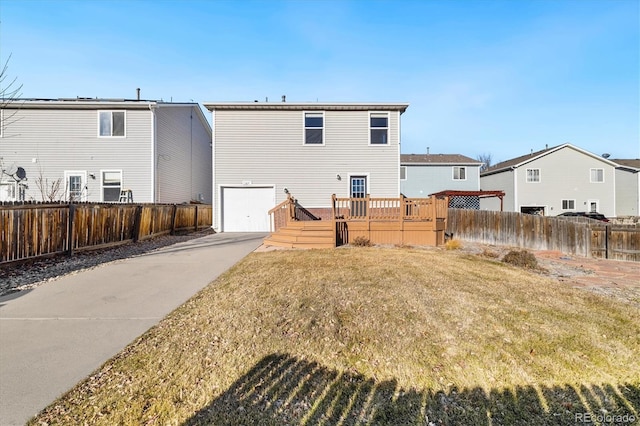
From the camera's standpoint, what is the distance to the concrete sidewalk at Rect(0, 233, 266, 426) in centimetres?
241

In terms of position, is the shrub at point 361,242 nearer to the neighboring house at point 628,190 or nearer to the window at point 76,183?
the window at point 76,183

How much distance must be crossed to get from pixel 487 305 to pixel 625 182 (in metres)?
32.6

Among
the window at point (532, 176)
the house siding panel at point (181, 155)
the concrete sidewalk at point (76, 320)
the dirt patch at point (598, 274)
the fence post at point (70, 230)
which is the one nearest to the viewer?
the concrete sidewalk at point (76, 320)

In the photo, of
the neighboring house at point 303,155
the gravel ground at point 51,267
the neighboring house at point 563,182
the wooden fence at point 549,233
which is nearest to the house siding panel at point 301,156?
the neighboring house at point 303,155

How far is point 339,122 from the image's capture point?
552 inches

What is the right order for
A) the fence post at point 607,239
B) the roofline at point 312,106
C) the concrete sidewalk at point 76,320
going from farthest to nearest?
1. the roofline at point 312,106
2. the fence post at point 607,239
3. the concrete sidewalk at point 76,320

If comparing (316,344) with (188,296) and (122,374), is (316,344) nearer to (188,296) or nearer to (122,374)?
(122,374)

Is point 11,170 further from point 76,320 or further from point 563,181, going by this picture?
point 563,181

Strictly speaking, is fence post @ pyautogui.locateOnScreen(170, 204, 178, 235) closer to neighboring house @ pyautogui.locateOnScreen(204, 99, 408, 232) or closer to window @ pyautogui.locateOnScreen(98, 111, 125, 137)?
neighboring house @ pyautogui.locateOnScreen(204, 99, 408, 232)

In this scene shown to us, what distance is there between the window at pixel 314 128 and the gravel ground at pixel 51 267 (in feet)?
27.6

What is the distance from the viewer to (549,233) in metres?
11.5

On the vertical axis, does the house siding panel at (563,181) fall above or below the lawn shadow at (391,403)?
above

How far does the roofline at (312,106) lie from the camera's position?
44.8ft

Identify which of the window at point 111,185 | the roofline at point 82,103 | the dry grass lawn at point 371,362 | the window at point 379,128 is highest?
the roofline at point 82,103
